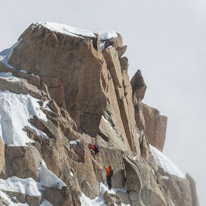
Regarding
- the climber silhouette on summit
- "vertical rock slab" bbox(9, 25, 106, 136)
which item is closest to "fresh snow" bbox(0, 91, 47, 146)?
"vertical rock slab" bbox(9, 25, 106, 136)

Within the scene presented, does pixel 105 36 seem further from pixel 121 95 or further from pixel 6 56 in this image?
pixel 6 56

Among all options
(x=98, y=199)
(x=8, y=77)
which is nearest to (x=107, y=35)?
(x=8, y=77)

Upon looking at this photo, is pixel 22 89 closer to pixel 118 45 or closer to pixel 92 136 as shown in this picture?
pixel 92 136

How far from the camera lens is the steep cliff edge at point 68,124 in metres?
36.7

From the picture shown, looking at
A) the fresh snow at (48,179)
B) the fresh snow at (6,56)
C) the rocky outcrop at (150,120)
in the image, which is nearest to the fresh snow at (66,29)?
the fresh snow at (6,56)

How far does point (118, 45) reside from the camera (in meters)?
56.8

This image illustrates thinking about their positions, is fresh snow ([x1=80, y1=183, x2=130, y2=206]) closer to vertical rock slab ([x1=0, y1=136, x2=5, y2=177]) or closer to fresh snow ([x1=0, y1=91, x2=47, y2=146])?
fresh snow ([x1=0, y1=91, x2=47, y2=146])

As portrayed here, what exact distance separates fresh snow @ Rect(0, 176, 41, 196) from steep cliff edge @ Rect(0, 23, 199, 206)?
3 cm

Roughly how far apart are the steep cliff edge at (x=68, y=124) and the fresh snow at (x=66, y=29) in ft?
0.34

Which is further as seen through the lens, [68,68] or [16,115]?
[68,68]

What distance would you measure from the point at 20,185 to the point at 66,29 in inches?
711

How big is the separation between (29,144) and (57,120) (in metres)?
4.56

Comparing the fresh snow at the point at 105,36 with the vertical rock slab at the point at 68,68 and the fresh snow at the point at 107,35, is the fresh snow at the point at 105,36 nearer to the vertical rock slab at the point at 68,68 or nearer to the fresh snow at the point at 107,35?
the fresh snow at the point at 107,35

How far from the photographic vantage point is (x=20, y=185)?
117ft
